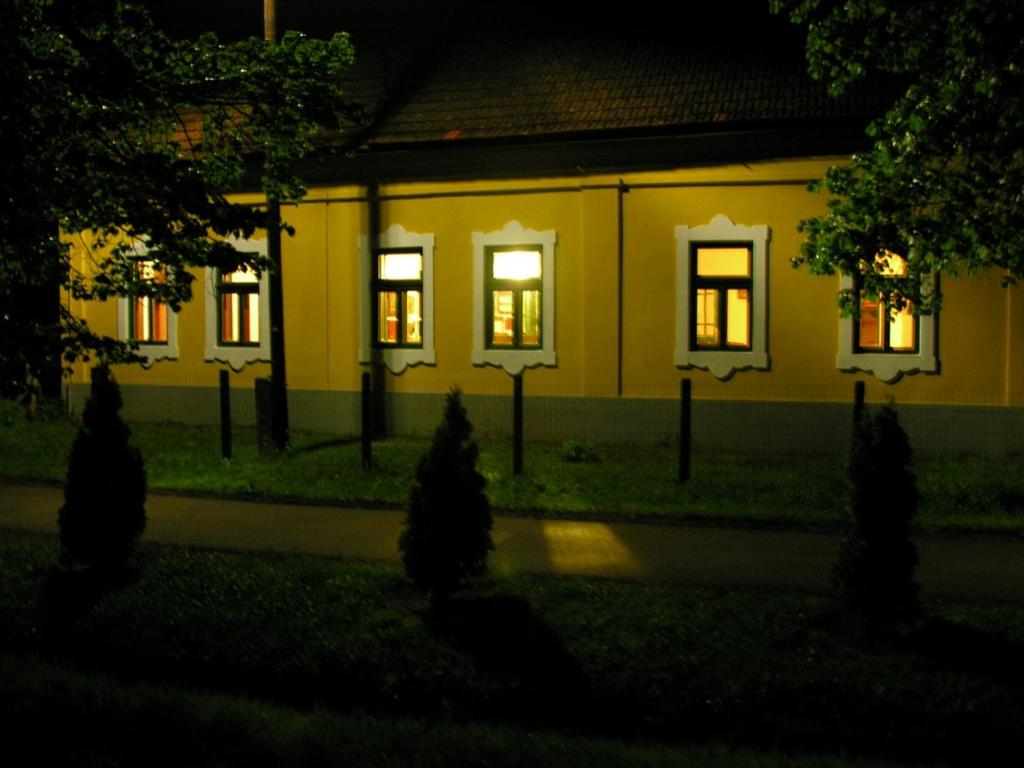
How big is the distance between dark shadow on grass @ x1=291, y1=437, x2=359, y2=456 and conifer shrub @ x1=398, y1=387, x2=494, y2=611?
325 inches

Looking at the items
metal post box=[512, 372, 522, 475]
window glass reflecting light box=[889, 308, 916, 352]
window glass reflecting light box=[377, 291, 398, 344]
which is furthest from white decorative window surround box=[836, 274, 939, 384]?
window glass reflecting light box=[377, 291, 398, 344]

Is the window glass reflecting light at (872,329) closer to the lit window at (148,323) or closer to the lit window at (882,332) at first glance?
the lit window at (882,332)

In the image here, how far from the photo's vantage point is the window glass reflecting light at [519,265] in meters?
18.0

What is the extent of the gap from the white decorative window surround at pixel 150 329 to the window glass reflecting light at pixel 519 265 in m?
6.14

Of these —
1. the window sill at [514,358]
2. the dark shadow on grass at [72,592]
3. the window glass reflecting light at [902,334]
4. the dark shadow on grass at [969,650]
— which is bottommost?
the dark shadow on grass at [72,592]

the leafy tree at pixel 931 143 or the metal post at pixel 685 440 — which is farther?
the metal post at pixel 685 440

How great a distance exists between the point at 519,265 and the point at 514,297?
1.72 feet

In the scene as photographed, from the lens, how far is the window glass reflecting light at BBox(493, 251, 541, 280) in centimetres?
1797

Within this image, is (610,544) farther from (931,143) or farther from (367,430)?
(931,143)

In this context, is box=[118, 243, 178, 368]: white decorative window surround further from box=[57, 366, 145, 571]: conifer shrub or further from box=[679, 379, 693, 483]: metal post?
box=[57, 366, 145, 571]: conifer shrub

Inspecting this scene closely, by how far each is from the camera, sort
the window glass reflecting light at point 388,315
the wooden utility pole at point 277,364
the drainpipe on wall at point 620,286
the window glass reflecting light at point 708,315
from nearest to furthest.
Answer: the wooden utility pole at point 277,364 < the window glass reflecting light at point 708,315 < the drainpipe on wall at point 620,286 < the window glass reflecting light at point 388,315

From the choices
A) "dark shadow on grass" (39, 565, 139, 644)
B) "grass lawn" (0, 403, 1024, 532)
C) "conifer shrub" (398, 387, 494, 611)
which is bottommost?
"dark shadow on grass" (39, 565, 139, 644)

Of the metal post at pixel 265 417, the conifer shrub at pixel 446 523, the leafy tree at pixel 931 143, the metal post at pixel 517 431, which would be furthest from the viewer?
the metal post at pixel 265 417

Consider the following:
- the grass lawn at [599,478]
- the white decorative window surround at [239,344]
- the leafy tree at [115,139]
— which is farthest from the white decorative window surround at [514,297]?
the leafy tree at [115,139]
